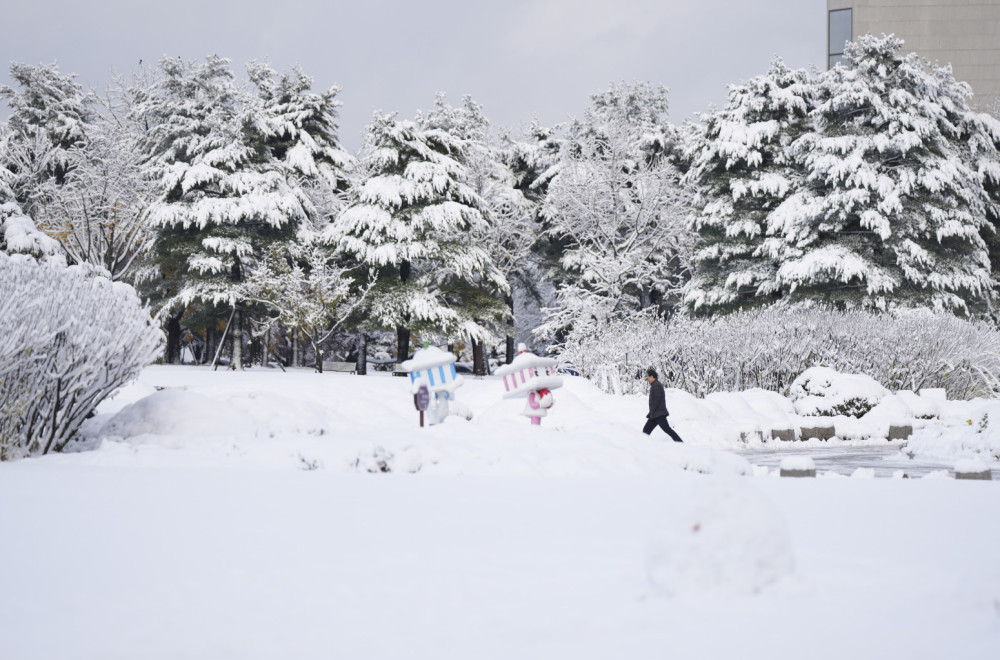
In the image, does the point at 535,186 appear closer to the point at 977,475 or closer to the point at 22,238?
the point at 22,238

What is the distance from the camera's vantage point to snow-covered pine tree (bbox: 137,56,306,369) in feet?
95.0

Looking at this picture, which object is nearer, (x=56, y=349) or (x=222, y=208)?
(x=56, y=349)

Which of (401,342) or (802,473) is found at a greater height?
(401,342)

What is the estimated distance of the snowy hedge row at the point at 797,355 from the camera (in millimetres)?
20031

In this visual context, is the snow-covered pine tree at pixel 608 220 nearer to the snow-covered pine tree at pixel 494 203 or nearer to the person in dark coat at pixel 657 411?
the snow-covered pine tree at pixel 494 203

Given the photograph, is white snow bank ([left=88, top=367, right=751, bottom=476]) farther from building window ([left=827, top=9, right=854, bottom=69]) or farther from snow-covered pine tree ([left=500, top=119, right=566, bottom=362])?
building window ([left=827, top=9, right=854, bottom=69])

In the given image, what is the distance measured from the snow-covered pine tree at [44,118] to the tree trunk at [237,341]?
9136mm

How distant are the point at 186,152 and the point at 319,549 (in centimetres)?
3208

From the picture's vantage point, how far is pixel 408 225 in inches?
1184

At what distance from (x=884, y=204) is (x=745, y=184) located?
5.20m

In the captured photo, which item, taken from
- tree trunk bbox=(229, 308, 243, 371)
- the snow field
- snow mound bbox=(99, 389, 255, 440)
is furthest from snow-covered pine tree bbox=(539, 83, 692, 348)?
the snow field

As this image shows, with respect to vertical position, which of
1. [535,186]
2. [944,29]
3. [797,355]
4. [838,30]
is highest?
[944,29]

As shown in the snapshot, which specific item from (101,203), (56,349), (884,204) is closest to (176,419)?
(56,349)

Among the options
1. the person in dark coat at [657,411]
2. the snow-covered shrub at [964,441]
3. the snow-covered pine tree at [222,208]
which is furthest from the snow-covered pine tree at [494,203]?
the snow-covered shrub at [964,441]
